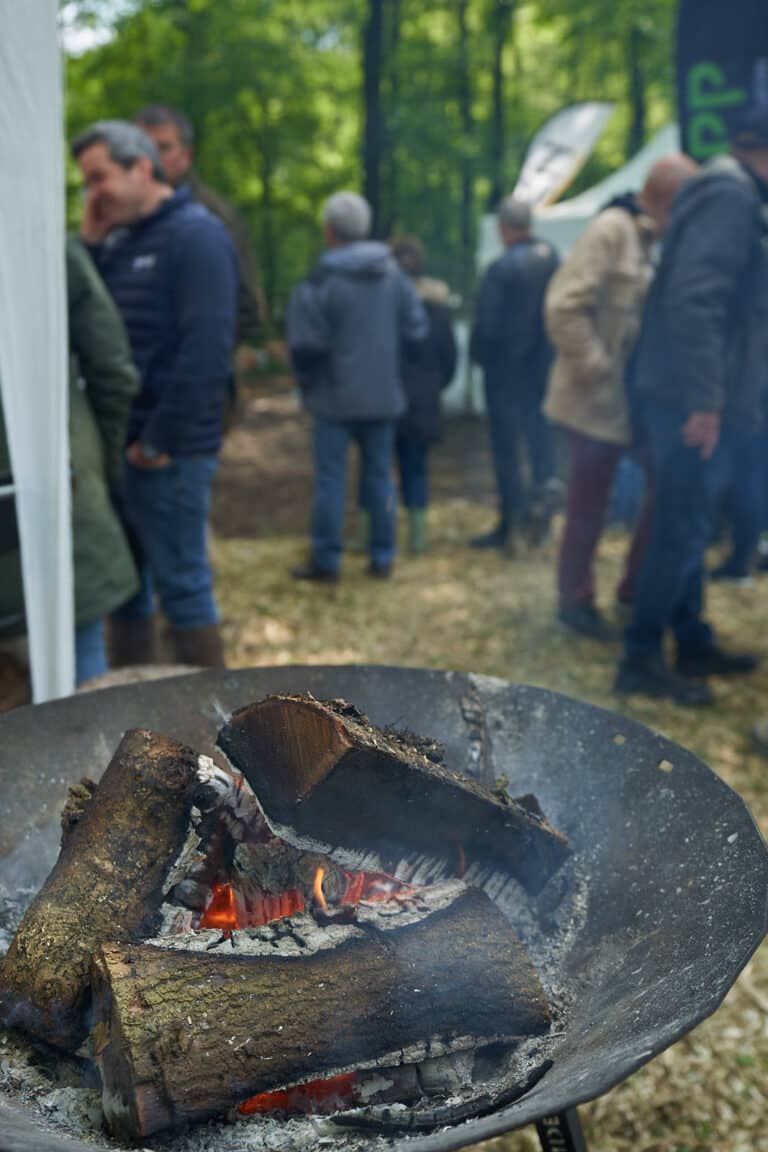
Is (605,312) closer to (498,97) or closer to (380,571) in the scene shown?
(380,571)

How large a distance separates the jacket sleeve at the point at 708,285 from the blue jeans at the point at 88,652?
2626mm

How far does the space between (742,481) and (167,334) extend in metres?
3.00

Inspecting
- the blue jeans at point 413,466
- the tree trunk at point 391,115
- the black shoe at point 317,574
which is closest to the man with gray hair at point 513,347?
the blue jeans at point 413,466

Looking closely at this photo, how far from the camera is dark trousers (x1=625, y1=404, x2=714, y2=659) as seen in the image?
446 centimetres

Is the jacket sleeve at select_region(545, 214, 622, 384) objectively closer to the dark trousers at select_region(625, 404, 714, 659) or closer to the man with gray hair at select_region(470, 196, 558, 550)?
the dark trousers at select_region(625, 404, 714, 659)

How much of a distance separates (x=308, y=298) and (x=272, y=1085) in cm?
539

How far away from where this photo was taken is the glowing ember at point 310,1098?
56.9 inches

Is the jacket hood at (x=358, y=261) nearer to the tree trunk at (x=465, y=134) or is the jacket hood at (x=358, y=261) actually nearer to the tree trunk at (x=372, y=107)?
the tree trunk at (x=372, y=107)

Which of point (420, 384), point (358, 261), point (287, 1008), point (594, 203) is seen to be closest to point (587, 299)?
point (358, 261)

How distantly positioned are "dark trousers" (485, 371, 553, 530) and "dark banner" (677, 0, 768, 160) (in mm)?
1862

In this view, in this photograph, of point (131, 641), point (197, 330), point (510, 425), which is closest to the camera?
point (197, 330)

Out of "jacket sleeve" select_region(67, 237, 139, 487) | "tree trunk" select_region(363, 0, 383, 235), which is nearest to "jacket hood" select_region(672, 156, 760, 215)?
"jacket sleeve" select_region(67, 237, 139, 487)

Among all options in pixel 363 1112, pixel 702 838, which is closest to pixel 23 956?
pixel 363 1112

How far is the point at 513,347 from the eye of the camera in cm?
694
